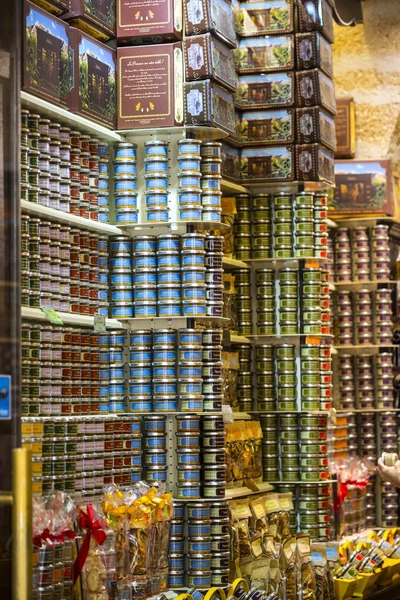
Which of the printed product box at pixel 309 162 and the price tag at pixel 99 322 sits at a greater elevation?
the printed product box at pixel 309 162

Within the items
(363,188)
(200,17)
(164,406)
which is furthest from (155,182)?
(363,188)

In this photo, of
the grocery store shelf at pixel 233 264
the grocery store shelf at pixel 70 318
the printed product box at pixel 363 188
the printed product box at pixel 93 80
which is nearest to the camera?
the grocery store shelf at pixel 70 318

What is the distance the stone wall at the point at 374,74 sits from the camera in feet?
30.4

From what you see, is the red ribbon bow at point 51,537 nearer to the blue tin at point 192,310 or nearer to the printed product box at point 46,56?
the blue tin at point 192,310

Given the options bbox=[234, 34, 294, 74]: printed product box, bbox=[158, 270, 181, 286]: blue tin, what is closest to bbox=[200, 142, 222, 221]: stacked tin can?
bbox=[158, 270, 181, 286]: blue tin

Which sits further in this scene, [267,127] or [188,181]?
[267,127]

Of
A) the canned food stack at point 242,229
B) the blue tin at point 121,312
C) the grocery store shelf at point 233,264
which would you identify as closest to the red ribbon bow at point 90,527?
the blue tin at point 121,312

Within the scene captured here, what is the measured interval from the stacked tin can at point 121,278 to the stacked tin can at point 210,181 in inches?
16.8

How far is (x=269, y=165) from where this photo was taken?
6789 millimetres

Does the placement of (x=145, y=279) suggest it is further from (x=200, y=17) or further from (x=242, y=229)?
(x=242, y=229)

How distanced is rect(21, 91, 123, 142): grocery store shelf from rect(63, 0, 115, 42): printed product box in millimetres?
454

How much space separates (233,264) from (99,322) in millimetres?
1608

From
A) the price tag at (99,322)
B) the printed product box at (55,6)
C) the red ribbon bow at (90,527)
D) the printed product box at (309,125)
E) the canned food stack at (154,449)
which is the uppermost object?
the printed product box at (55,6)

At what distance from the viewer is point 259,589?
5.43 metres
